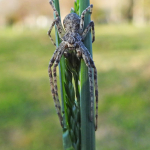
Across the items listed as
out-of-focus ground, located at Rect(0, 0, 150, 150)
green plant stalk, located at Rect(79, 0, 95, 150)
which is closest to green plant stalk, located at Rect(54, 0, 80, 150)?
green plant stalk, located at Rect(79, 0, 95, 150)

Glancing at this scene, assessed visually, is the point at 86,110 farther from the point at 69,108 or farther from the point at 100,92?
the point at 100,92

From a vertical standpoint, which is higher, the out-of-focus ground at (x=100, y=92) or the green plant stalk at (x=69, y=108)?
the green plant stalk at (x=69, y=108)

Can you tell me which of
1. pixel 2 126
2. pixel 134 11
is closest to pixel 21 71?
pixel 2 126

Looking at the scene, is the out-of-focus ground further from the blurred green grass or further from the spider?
the spider

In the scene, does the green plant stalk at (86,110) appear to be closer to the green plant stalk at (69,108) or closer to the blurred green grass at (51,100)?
the green plant stalk at (69,108)

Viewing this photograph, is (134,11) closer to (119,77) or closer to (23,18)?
(23,18)

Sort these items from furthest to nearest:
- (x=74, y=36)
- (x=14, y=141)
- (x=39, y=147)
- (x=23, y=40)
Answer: (x=23, y=40) → (x=14, y=141) → (x=39, y=147) → (x=74, y=36)

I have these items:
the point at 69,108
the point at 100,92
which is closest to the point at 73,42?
the point at 69,108

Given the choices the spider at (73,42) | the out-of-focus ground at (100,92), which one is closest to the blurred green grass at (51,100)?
the out-of-focus ground at (100,92)

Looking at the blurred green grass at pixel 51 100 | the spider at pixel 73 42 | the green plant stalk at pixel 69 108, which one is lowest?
the blurred green grass at pixel 51 100
